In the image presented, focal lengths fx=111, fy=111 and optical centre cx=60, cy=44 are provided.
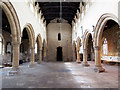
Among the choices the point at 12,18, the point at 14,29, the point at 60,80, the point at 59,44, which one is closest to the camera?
the point at 60,80

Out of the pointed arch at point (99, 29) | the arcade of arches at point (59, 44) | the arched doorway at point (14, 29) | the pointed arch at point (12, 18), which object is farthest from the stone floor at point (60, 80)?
the pointed arch at point (12, 18)

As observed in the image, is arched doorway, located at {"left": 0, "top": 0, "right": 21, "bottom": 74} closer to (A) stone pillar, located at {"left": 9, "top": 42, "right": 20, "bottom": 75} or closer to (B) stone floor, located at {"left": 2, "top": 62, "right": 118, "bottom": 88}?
(A) stone pillar, located at {"left": 9, "top": 42, "right": 20, "bottom": 75}

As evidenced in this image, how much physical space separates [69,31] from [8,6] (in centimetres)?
1661

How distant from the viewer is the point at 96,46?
8445 millimetres

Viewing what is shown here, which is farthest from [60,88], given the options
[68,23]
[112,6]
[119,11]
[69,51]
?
[68,23]

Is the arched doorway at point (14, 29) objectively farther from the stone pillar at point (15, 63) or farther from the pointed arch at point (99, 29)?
the pointed arch at point (99, 29)

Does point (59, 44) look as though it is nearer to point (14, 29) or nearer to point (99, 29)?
point (99, 29)

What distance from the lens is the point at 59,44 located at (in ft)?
70.6

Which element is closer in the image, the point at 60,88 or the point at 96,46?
the point at 60,88

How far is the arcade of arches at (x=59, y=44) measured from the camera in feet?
19.5

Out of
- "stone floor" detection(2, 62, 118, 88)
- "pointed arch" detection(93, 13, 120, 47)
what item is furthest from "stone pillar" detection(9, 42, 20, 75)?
"pointed arch" detection(93, 13, 120, 47)

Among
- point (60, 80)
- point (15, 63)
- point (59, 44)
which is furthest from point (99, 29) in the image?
point (59, 44)

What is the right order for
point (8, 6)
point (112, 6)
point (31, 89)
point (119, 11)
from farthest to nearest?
point (8, 6)
point (112, 6)
point (119, 11)
point (31, 89)

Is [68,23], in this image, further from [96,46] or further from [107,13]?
[107,13]
